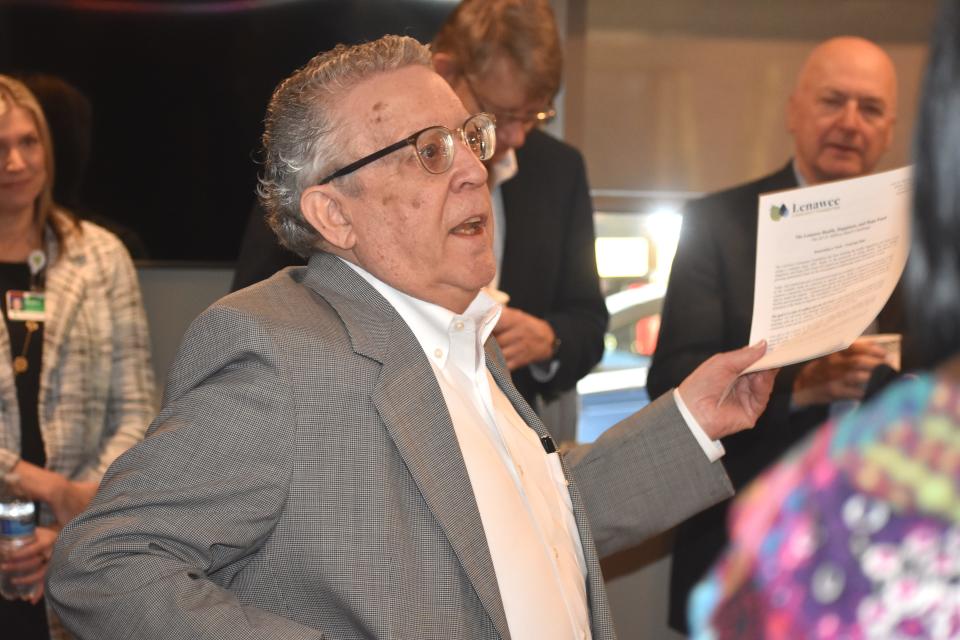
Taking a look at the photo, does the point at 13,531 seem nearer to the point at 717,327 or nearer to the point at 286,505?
the point at 286,505

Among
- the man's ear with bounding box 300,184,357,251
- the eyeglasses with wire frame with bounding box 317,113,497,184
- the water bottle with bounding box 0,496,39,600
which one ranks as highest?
the eyeglasses with wire frame with bounding box 317,113,497,184

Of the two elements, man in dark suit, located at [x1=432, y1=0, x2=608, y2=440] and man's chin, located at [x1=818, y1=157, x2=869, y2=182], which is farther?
man's chin, located at [x1=818, y1=157, x2=869, y2=182]

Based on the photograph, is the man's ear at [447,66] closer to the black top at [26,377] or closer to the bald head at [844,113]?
the bald head at [844,113]

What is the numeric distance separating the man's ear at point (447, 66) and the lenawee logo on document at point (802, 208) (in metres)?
1.01

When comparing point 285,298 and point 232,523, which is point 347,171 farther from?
point 232,523

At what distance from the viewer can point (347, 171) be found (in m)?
1.94

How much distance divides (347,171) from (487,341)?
1.50 feet

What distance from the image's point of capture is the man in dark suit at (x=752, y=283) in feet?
9.43

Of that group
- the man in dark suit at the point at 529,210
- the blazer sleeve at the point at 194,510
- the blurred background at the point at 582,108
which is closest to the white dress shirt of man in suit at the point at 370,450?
the blazer sleeve at the point at 194,510

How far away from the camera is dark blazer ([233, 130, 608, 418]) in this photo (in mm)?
2992

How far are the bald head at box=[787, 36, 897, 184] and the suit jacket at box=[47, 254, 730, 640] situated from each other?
172cm

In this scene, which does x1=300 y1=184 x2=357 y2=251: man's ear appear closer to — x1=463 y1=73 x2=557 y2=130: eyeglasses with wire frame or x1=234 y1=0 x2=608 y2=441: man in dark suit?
x1=234 y1=0 x2=608 y2=441: man in dark suit

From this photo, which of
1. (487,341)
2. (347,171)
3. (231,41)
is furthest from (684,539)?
(231,41)

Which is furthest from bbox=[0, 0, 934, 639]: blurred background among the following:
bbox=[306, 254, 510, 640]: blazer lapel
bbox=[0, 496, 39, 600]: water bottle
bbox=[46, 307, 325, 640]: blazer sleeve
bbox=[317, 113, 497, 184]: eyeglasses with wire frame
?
bbox=[46, 307, 325, 640]: blazer sleeve
